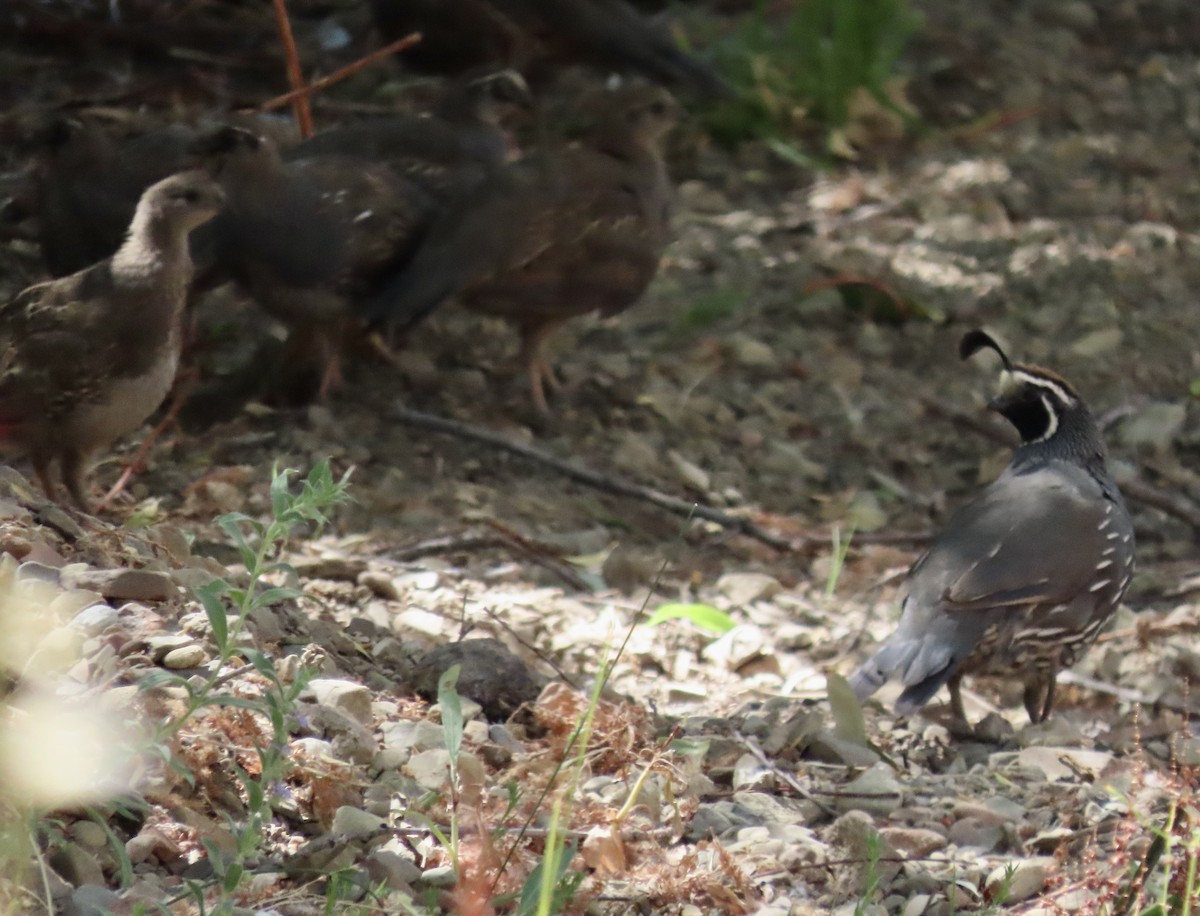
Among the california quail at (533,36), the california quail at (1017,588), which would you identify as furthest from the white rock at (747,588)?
the california quail at (533,36)

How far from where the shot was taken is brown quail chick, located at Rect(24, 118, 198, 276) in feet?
18.0

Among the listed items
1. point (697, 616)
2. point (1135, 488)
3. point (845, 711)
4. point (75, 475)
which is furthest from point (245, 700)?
point (1135, 488)

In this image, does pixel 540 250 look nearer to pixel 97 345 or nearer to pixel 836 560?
pixel 836 560

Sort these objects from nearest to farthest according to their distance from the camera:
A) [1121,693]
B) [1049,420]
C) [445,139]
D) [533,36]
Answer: [1121,693]
[1049,420]
[445,139]
[533,36]

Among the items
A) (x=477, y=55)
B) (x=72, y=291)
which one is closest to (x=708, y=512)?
(x=72, y=291)

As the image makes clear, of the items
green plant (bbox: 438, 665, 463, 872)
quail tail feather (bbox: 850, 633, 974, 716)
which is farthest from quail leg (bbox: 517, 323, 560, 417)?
green plant (bbox: 438, 665, 463, 872)

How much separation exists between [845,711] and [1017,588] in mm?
678

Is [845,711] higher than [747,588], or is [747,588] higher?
Answer: [845,711]

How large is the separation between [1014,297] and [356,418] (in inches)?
112

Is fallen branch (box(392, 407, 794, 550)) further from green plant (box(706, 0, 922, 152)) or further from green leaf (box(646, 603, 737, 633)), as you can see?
green plant (box(706, 0, 922, 152))

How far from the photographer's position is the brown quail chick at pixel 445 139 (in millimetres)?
6098

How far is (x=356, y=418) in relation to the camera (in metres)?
5.79

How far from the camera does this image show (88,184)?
5551 millimetres

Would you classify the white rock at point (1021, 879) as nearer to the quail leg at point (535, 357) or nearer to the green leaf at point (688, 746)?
the green leaf at point (688, 746)
